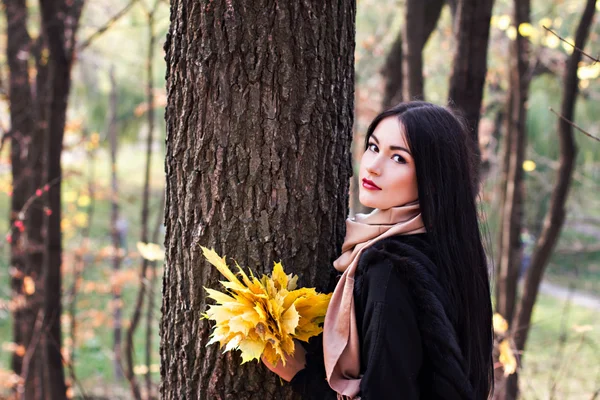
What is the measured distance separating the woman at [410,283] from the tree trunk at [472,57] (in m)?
1.53

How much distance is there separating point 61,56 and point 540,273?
3.57m

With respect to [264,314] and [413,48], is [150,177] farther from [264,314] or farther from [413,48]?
[264,314]

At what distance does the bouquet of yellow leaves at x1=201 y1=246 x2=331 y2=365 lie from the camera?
1672 millimetres

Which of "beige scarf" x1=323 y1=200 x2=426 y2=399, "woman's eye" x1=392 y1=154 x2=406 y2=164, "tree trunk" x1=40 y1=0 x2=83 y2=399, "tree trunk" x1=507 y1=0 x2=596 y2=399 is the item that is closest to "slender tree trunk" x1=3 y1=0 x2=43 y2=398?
"tree trunk" x1=40 y1=0 x2=83 y2=399

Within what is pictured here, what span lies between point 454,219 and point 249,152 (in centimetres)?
61

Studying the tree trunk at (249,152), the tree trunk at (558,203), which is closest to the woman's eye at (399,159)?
the tree trunk at (249,152)

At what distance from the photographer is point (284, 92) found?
188 centimetres

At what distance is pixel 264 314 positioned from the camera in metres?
1.69

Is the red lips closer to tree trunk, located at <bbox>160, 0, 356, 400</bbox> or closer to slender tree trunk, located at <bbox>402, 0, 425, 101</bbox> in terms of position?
tree trunk, located at <bbox>160, 0, 356, 400</bbox>

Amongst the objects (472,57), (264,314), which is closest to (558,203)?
(472,57)

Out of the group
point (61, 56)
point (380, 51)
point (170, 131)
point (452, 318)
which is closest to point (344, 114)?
point (170, 131)

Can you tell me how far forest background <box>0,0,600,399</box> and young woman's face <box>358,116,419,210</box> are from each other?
65 cm

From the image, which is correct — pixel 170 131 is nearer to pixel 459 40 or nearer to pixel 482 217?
pixel 482 217

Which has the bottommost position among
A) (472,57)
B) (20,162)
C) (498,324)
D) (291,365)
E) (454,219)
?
(498,324)
